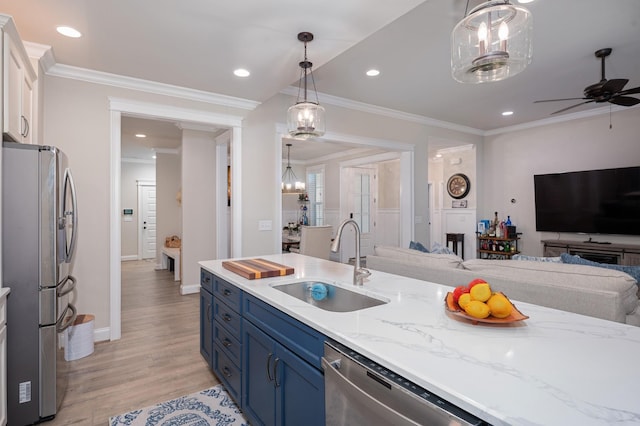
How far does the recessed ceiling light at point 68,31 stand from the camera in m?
2.51

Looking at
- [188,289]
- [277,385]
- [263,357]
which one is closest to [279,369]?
Result: [277,385]

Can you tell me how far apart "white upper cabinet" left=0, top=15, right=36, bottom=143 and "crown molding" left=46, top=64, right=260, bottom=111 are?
512 millimetres

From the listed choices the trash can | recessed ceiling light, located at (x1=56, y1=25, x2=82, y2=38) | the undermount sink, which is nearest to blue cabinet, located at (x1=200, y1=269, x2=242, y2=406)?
the undermount sink

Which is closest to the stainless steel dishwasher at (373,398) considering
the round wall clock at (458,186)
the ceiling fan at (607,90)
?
the ceiling fan at (607,90)

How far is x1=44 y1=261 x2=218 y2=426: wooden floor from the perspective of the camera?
7.56 ft

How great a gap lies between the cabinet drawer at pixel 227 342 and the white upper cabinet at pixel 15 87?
182cm

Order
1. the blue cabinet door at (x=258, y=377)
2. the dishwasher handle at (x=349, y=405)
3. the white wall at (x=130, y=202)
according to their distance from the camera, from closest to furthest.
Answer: the dishwasher handle at (x=349, y=405) < the blue cabinet door at (x=258, y=377) < the white wall at (x=130, y=202)

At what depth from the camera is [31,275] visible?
201 cm

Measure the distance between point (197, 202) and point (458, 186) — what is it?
17.5 feet

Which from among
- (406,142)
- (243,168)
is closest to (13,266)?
(243,168)

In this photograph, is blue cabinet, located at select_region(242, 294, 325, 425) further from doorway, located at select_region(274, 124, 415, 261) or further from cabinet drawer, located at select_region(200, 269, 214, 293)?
doorway, located at select_region(274, 124, 415, 261)

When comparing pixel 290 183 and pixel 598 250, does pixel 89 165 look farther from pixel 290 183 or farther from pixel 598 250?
pixel 598 250

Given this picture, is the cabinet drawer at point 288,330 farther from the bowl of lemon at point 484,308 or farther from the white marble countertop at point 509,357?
the bowl of lemon at point 484,308

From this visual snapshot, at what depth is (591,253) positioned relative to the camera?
5.00m
